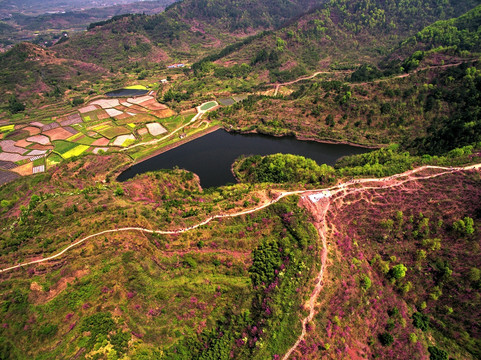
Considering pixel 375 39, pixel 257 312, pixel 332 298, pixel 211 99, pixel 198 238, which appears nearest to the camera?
pixel 257 312

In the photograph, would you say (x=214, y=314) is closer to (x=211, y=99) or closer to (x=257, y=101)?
(x=257, y=101)

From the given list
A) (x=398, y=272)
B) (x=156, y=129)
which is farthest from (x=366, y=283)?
(x=156, y=129)

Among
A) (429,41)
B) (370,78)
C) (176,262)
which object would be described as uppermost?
(429,41)

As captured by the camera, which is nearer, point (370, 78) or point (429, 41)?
point (370, 78)

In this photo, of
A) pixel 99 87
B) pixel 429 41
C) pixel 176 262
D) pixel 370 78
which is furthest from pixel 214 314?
pixel 429 41

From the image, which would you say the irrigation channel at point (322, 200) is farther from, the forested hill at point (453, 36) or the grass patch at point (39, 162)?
the forested hill at point (453, 36)

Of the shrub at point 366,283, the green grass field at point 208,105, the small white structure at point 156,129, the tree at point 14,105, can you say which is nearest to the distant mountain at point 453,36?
the green grass field at point 208,105

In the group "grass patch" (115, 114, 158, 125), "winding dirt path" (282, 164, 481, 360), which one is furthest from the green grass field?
"winding dirt path" (282, 164, 481, 360)

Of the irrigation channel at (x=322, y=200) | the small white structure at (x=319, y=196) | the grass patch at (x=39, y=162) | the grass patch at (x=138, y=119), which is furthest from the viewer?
the grass patch at (x=138, y=119)
